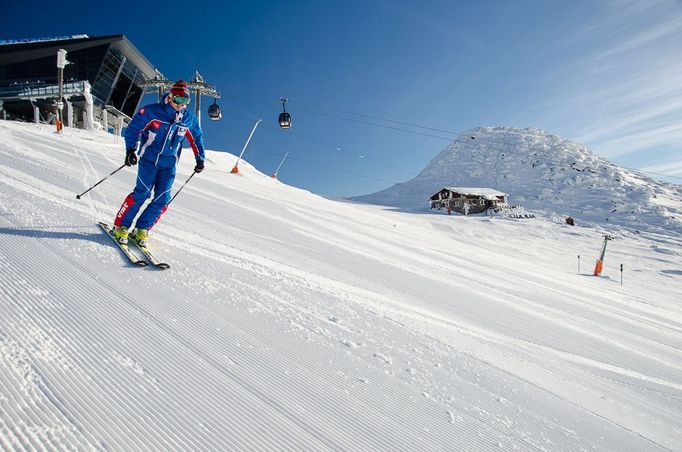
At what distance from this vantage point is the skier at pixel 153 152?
3.28m

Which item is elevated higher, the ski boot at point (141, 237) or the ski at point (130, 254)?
the ski boot at point (141, 237)

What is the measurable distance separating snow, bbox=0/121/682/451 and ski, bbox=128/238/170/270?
0.29 feet

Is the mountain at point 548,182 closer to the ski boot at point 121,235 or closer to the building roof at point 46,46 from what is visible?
the building roof at point 46,46

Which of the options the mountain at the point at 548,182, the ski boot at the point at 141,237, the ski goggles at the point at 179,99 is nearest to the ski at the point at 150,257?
the ski boot at the point at 141,237

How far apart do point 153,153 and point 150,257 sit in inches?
44.6

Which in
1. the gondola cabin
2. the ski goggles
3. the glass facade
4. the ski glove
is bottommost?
the ski glove

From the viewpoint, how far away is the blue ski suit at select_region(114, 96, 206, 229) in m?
3.30

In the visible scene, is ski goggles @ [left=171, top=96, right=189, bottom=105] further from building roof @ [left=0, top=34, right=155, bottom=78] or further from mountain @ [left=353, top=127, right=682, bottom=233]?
mountain @ [left=353, top=127, right=682, bottom=233]

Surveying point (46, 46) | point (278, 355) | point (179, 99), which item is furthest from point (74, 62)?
point (278, 355)

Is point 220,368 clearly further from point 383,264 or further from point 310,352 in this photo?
point 383,264

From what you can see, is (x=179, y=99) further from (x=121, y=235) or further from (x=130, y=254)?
(x=130, y=254)

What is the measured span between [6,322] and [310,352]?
1527mm

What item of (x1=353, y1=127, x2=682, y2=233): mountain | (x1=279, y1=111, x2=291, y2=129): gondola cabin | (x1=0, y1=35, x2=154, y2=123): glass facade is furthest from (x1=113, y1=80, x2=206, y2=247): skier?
(x1=353, y1=127, x2=682, y2=233): mountain

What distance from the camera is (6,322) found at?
63.7 inches
